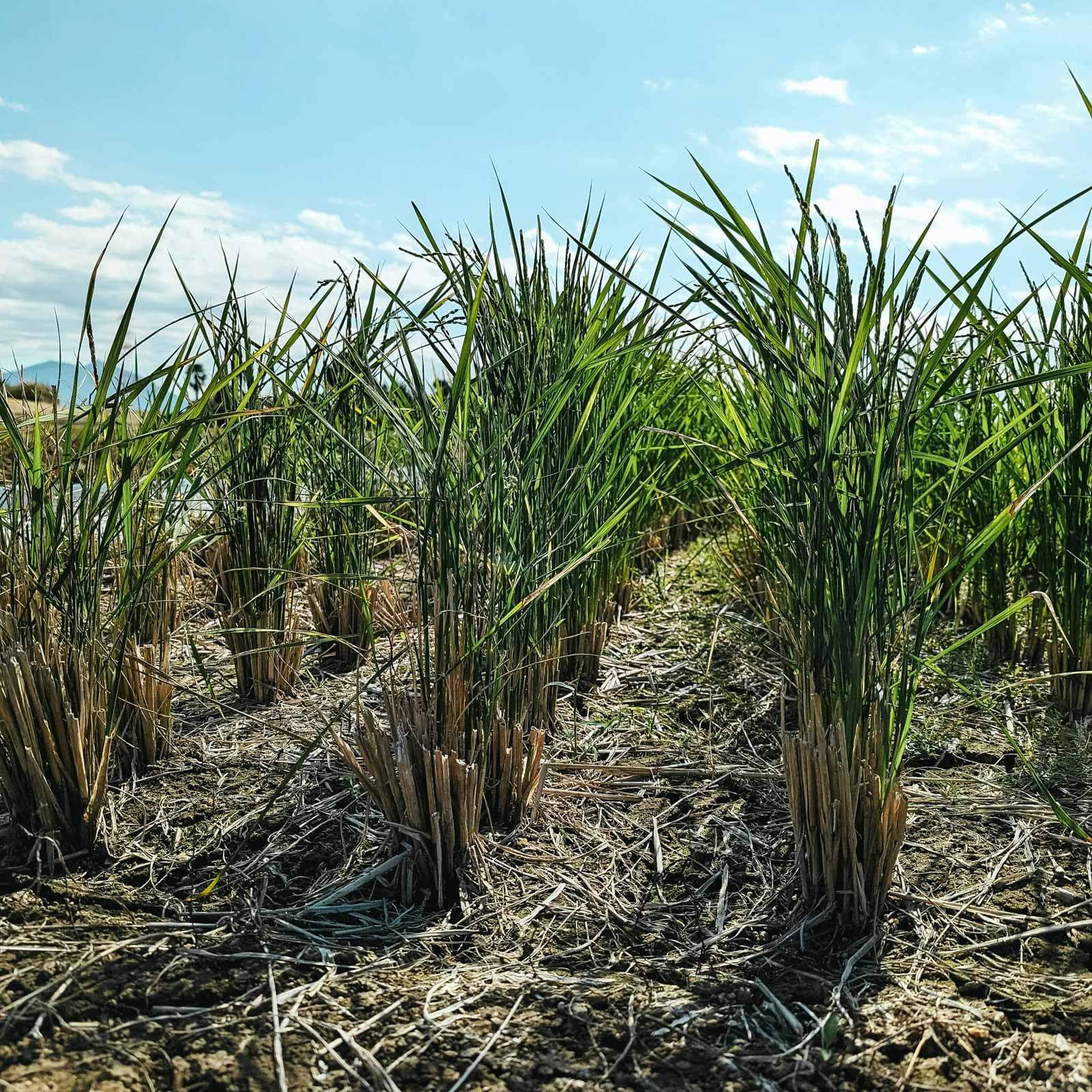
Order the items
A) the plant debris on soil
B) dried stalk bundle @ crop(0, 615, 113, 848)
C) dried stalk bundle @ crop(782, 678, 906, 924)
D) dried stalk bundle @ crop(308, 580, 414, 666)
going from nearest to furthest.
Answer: the plant debris on soil, dried stalk bundle @ crop(782, 678, 906, 924), dried stalk bundle @ crop(0, 615, 113, 848), dried stalk bundle @ crop(308, 580, 414, 666)

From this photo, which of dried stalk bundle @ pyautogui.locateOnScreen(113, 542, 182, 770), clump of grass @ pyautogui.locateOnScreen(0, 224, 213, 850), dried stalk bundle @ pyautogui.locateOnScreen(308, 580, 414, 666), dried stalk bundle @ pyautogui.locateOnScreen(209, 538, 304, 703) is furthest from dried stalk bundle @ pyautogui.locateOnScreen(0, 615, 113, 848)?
dried stalk bundle @ pyautogui.locateOnScreen(308, 580, 414, 666)

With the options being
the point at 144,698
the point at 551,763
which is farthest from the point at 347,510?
the point at 551,763

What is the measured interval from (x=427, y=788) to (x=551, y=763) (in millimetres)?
319

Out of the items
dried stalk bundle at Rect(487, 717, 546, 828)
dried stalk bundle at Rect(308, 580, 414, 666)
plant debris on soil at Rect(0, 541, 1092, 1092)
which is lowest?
plant debris on soil at Rect(0, 541, 1092, 1092)

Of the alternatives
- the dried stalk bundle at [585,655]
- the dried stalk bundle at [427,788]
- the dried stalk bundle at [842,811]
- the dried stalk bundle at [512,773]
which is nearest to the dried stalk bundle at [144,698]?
the dried stalk bundle at [427,788]

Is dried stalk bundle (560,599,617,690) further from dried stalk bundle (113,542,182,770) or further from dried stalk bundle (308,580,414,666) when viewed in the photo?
dried stalk bundle (113,542,182,770)

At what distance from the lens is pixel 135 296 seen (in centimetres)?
153

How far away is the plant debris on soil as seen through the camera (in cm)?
110

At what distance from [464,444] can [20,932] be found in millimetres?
896

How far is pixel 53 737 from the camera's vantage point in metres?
1.53

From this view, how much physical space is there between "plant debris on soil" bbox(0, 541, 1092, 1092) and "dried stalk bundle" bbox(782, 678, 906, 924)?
58 millimetres

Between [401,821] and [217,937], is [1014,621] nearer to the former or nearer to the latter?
[401,821]

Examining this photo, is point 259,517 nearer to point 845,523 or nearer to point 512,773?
point 512,773

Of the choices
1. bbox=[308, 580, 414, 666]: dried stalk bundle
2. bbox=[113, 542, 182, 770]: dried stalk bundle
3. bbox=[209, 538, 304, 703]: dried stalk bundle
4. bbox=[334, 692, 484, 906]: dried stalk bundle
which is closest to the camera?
bbox=[334, 692, 484, 906]: dried stalk bundle
